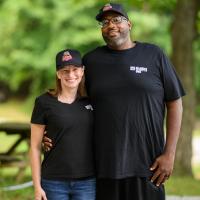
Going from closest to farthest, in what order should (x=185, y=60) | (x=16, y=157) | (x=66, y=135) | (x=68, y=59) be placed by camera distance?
1. (x=66, y=135)
2. (x=68, y=59)
3. (x=16, y=157)
4. (x=185, y=60)

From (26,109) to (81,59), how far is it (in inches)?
1075

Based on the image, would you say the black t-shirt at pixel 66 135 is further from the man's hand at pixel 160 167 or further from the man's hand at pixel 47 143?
the man's hand at pixel 160 167

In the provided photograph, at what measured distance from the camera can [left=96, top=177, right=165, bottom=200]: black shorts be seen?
4.06 metres

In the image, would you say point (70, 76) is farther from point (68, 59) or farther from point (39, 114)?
point (39, 114)

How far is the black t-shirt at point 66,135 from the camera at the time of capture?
3938mm

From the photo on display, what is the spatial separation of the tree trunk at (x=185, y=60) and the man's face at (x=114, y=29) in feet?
20.4

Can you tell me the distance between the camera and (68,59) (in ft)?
13.3

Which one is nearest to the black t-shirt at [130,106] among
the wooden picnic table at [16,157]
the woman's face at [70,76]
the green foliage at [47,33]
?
the woman's face at [70,76]

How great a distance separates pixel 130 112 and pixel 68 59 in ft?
1.77

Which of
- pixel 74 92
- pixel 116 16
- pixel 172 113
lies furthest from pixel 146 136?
pixel 116 16

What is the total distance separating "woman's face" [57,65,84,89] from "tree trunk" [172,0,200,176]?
6426mm

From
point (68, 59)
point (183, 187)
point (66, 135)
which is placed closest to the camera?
point (66, 135)

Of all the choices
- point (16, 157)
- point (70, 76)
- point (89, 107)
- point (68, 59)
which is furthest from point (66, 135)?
point (16, 157)

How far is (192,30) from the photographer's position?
10.3 metres
